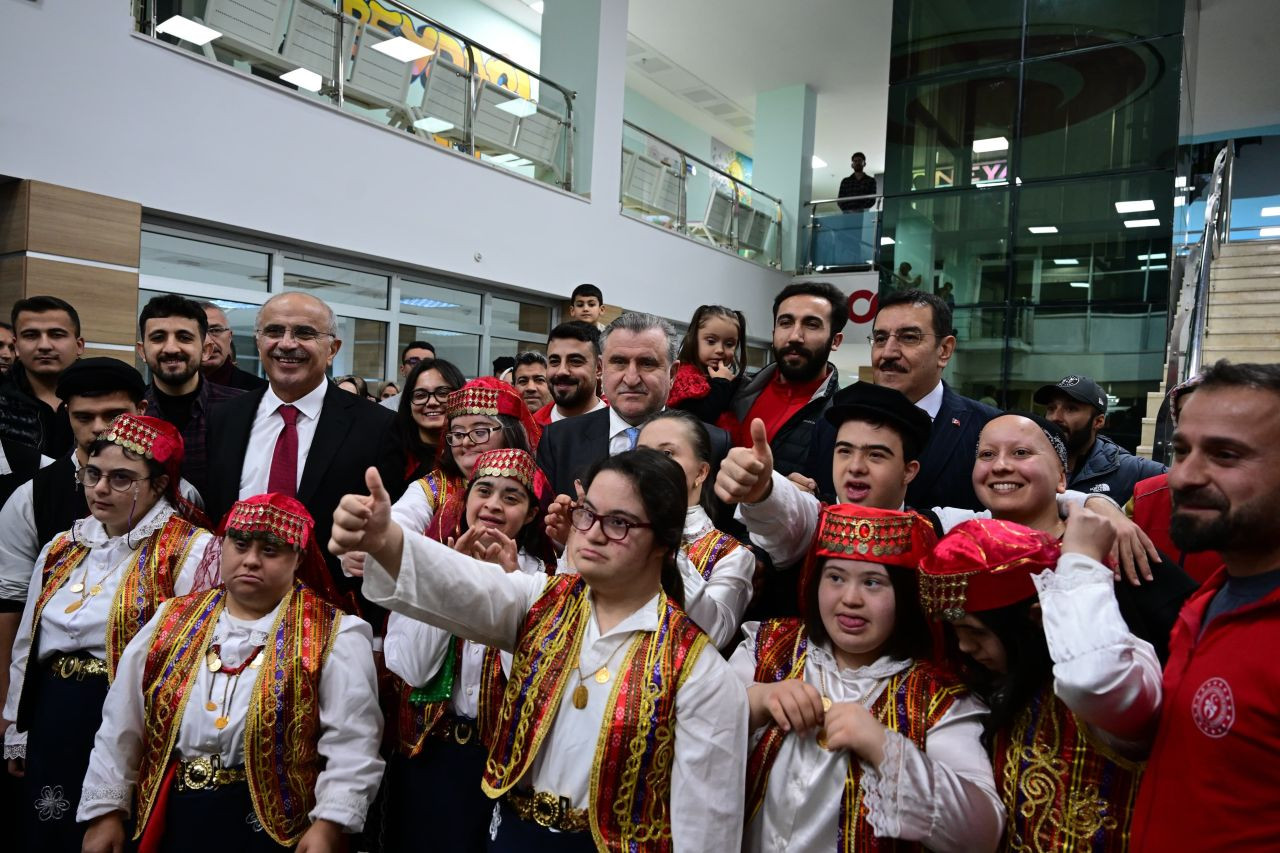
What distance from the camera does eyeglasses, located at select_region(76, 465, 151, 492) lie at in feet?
7.86

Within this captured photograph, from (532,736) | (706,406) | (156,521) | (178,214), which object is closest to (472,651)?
(532,736)

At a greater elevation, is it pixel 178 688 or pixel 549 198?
pixel 549 198

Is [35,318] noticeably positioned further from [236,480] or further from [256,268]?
[256,268]

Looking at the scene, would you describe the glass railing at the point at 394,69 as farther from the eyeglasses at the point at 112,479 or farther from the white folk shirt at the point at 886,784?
the white folk shirt at the point at 886,784

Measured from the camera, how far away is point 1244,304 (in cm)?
836

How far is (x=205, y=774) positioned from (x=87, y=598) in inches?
28.8

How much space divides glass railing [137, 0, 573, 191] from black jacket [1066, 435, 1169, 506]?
606 centimetres

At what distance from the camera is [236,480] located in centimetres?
279

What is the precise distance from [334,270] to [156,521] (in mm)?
5083

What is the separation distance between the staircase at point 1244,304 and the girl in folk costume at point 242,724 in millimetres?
8010

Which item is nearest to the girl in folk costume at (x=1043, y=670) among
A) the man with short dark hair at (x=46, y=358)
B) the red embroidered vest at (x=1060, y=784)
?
the red embroidered vest at (x=1060, y=784)

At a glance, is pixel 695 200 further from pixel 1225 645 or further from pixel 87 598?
pixel 1225 645

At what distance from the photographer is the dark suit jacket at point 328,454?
277cm

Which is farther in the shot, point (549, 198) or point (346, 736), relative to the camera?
point (549, 198)
